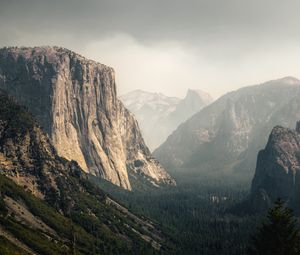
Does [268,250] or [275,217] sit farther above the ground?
[275,217]

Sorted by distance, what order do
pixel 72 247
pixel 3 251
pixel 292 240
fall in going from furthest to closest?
pixel 3 251, pixel 292 240, pixel 72 247

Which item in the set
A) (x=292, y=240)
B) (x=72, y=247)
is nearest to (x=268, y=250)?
(x=292, y=240)

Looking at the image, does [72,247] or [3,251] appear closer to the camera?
[72,247]

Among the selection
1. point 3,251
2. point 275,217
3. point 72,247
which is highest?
point 72,247

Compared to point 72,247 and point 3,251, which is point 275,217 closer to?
point 72,247

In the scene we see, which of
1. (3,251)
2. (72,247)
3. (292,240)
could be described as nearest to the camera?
(72,247)

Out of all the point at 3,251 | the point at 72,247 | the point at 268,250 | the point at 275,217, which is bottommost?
the point at 3,251

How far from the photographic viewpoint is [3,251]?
643 feet

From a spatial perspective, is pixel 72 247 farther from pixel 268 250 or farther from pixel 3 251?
pixel 3 251

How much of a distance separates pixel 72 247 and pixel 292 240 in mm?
50103

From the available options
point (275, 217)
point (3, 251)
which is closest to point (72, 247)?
point (275, 217)

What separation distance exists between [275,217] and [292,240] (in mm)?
5281

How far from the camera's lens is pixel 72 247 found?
58594 millimetres

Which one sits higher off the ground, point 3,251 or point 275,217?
point 275,217
